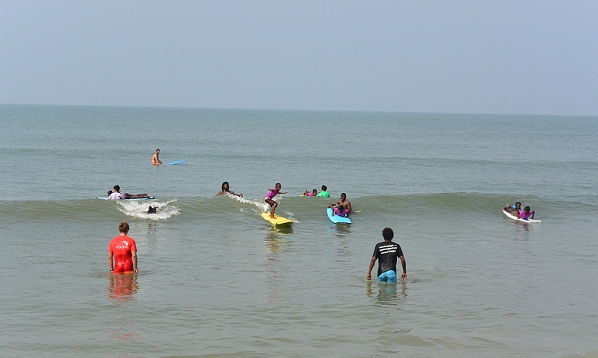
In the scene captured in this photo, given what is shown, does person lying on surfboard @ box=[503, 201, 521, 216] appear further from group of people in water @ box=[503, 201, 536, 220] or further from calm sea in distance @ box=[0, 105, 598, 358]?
calm sea in distance @ box=[0, 105, 598, 358]

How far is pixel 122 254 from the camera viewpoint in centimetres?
1556

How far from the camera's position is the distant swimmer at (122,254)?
605 inches

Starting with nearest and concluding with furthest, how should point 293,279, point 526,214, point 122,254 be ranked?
point 122,254 → point 293,279 → point 526,214

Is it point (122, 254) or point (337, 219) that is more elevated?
point (122, 254)

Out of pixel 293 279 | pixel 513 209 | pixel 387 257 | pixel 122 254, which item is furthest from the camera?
pixel 513 209

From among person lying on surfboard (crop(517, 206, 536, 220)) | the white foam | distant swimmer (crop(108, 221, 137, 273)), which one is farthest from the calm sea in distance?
person lying on surfboard (crop(517, 206, 536, 220))

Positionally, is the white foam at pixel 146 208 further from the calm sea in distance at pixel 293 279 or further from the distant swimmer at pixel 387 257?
the distant swimmer at pixel 387 257

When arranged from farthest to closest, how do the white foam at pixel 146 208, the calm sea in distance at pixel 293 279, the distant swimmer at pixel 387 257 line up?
1. the white foam at pixel 146 208
2. the distant swimmer at pixel 387 257
3. the calm sea in distance at pixel 293 279

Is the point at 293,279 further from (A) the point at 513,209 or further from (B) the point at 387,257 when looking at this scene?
(A) the point at 513,209

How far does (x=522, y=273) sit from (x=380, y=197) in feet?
51.9

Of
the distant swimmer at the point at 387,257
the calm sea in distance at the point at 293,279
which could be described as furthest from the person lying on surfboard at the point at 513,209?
the distant swimmer at the point at 387,257

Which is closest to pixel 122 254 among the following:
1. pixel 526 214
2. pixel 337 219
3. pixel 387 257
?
pixel 387 257

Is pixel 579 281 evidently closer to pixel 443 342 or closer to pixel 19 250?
pixel 443 342

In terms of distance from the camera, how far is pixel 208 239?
23.8m
